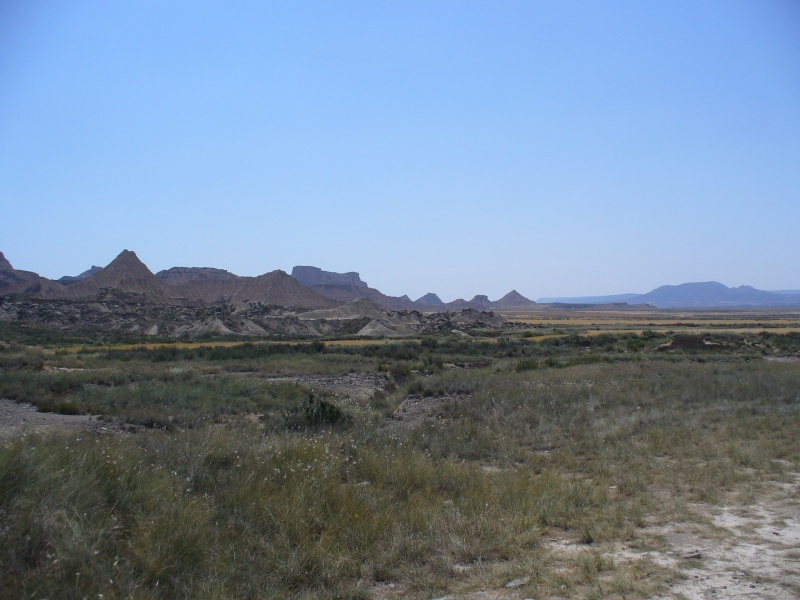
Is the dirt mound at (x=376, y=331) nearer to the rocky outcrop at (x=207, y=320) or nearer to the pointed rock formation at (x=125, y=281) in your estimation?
the rocky outcrop at (x=207, y=320)

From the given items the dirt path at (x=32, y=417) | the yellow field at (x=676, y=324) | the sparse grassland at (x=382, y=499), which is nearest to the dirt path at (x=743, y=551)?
the sparse grassland at (x=382, y=499)

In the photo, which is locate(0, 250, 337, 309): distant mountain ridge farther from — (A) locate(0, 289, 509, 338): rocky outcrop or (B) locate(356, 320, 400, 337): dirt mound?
(B) locate(356, 320, 400, 337): dirt mound

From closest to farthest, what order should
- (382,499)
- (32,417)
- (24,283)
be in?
(382,499)
(32,417)
(24,283)

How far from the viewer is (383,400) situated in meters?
19.9

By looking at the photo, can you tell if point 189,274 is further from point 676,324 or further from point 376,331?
point 676,324

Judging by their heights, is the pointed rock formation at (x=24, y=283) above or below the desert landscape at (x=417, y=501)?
above

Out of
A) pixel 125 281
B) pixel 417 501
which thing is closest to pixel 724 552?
pixel 417 501

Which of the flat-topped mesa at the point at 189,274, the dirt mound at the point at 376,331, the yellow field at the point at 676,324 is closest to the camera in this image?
the dirt mound at the point at 376,331

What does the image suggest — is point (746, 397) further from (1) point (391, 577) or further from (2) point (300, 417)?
(1) point (391, 577)

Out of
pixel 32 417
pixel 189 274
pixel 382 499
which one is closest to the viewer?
pixel 382 499

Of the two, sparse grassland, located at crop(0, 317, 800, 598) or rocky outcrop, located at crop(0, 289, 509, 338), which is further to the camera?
rocky outcrop, located at crop(0, 289, 509, 338)

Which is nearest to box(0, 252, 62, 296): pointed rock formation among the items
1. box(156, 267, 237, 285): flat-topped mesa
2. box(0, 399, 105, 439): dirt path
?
box(156, 267, 237, 285): flat-topped mesa

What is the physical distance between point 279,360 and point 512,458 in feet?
83.2

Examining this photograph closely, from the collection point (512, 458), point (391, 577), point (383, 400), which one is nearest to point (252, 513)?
point (391, 577)
